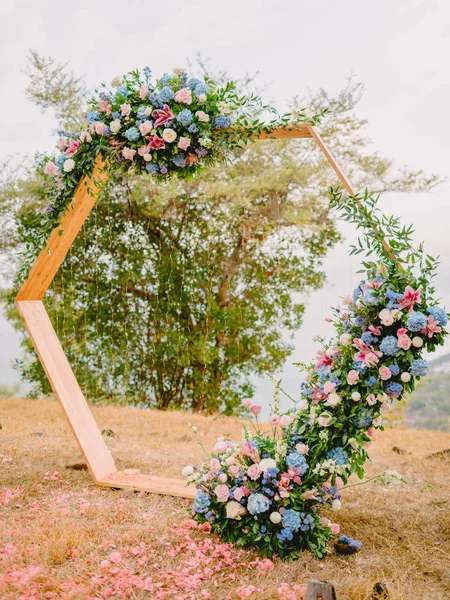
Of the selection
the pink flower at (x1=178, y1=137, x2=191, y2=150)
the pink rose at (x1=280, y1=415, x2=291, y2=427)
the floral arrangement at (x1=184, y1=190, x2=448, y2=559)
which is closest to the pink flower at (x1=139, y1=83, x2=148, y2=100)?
the pink flower at (x1=178, y1=137, x2=191, y2=150)

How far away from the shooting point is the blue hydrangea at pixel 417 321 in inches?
99.3

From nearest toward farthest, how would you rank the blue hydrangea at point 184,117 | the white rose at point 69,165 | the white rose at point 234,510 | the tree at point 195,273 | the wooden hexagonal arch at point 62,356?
the white rose at point 234,510, the blue hydrangea at point 184,117, the white rose at point 69,165, the wooden hexagonal arch at point 62,356, the tree at point 195,273

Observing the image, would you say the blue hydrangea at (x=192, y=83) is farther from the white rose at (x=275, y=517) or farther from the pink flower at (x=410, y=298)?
the white rose at (x=275, y=517)

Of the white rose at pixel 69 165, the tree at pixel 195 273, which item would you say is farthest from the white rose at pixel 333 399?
the tree at pixel 195 273

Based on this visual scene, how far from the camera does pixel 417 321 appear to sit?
253 centimetres

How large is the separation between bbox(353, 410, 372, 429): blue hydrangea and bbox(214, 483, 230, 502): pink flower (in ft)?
2.28

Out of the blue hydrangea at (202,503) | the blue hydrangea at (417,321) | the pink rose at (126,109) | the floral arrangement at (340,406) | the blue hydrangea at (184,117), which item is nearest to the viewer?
the blue hydrangea at (417,321)

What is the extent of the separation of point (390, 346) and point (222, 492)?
106 cm

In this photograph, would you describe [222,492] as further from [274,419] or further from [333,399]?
[333,399]

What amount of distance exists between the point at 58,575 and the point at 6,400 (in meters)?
5.44

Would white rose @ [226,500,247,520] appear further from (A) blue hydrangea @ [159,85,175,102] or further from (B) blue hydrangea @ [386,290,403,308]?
(A) blue hydrangea @ [159,85,175,102]

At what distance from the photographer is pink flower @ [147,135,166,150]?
10.9 feet

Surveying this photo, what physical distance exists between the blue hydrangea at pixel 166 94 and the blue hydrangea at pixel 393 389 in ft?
6.46

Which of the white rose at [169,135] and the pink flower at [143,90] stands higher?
the pink flower at [143,90]
